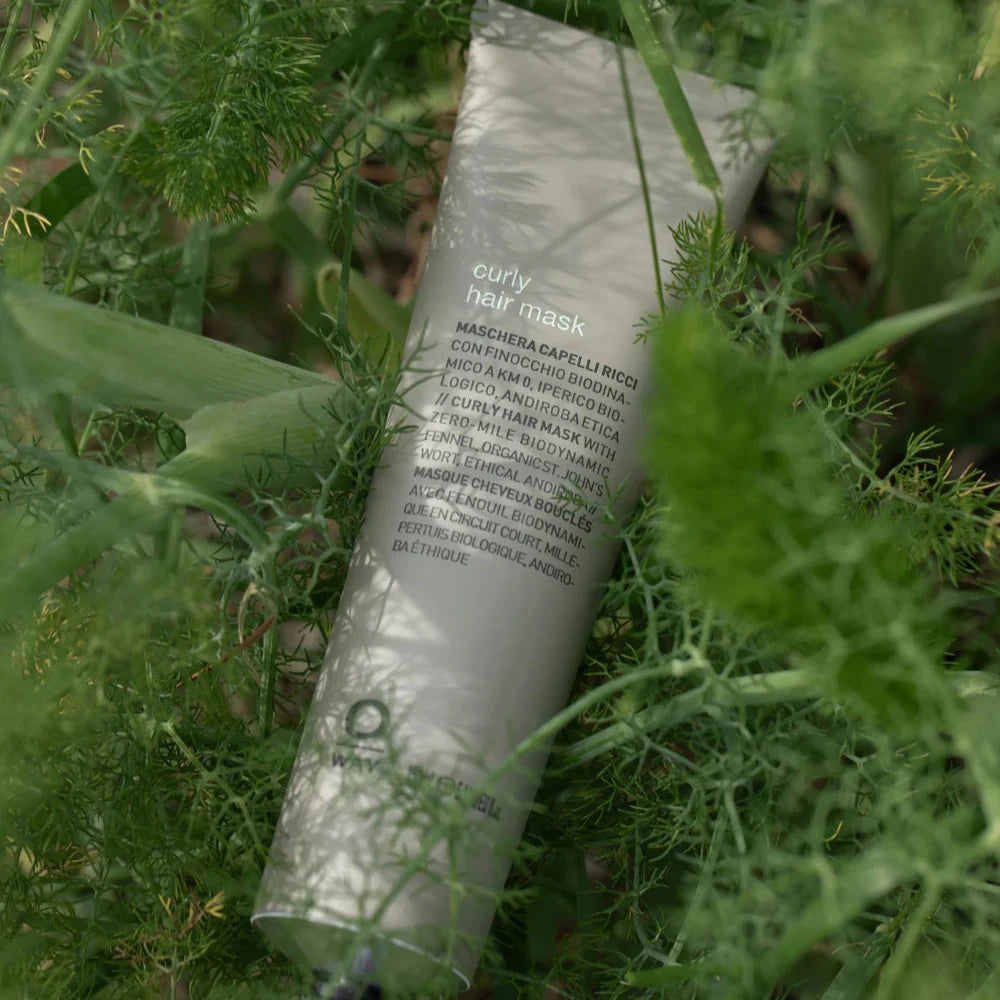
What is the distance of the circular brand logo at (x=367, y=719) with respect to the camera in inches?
24.8

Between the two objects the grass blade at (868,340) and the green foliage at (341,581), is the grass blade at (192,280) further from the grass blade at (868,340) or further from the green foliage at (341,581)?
the grass blade at (868,340)

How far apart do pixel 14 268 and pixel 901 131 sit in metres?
0.51

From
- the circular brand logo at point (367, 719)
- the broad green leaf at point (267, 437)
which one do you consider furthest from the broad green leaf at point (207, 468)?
the circular brand logo at point (367, 719)

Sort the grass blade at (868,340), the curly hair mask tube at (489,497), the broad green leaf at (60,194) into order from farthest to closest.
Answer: the broad green leaf at (60,194)
the curly hair mask tube at (489,497)
the grass blade at (868,340)

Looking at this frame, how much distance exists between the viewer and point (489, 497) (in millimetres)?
642

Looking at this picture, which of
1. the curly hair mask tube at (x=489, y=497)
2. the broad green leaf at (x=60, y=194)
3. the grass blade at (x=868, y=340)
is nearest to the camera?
the grass blade at (x=868, y=340)

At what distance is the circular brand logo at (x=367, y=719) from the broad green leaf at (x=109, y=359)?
0.18m

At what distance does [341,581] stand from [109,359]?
0.23 meters

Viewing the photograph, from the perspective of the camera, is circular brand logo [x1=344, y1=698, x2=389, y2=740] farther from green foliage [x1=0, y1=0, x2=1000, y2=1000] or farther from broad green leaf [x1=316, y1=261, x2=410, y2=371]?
broad green leaf [x1=316, y1=261, x2=410, y2=371]

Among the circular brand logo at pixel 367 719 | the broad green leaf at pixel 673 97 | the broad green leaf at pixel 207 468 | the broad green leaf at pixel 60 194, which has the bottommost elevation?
the circular brand logo at pixel 367 719

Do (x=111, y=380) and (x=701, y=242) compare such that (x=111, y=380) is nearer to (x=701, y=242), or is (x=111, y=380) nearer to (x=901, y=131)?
(x=701, y=242)

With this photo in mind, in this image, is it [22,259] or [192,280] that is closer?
[22,259]

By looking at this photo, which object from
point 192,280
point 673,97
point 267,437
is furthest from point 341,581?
point 673,97

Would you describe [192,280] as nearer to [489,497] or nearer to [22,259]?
[22,259]
